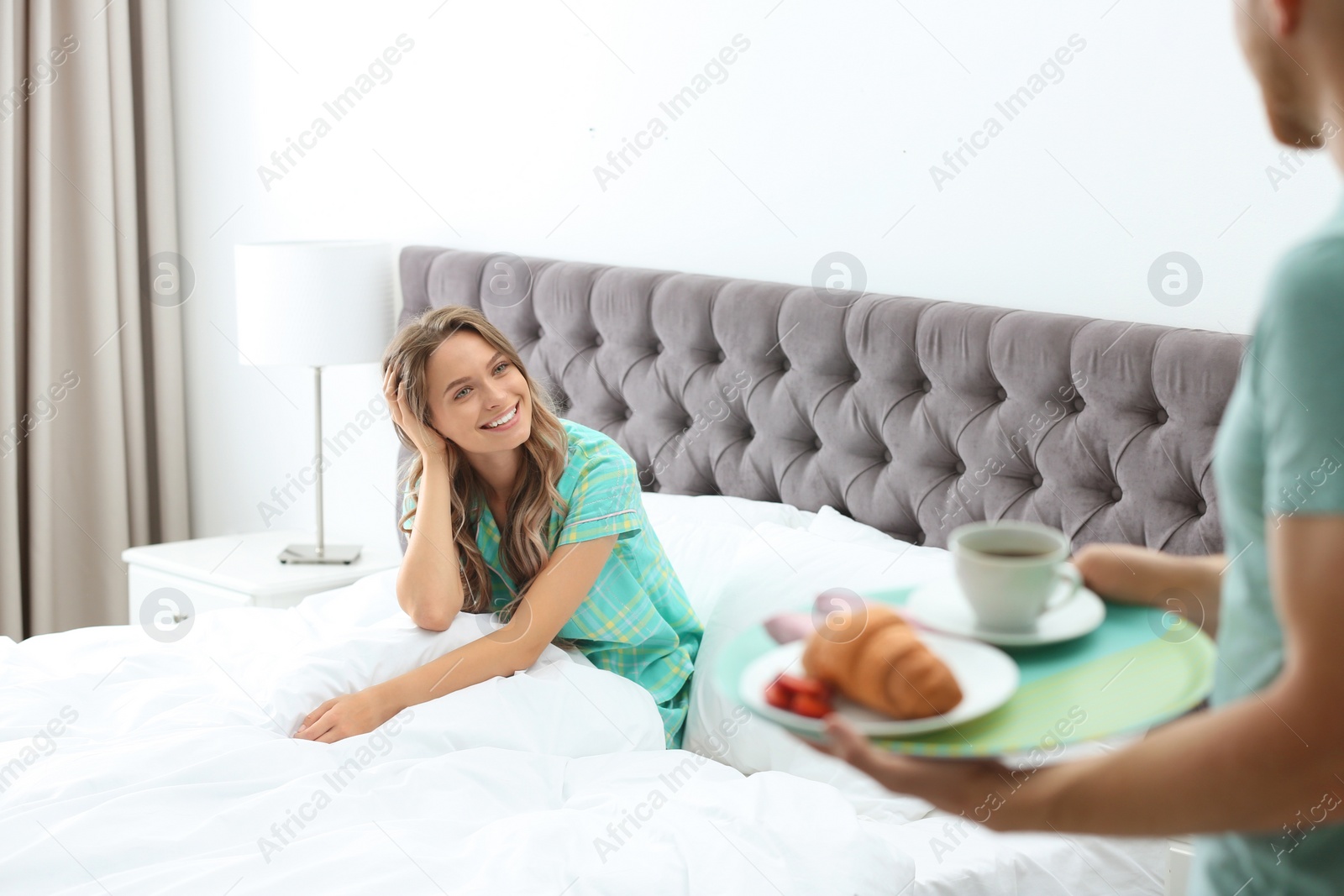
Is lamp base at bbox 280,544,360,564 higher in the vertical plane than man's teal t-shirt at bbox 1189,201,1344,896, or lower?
lower

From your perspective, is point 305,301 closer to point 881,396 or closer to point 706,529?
point 706,529

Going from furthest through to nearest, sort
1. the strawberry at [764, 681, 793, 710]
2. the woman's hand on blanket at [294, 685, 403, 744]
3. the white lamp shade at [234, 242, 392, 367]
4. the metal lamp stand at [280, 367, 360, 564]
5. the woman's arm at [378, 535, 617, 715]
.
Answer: the metal lamp stand at [280, 367, 360, 564] < the white lamp shade at [234, 242, 392, 367] < the woman's arm at [378, 535, 617, 715] < the woman's hand on blanket at [294, 685, 403, 744] < the strawberry at [764, 681, 793, 710]

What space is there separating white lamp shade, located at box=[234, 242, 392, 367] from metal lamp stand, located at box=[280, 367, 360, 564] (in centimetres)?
12

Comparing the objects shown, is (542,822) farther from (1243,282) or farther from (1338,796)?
(1243,282)

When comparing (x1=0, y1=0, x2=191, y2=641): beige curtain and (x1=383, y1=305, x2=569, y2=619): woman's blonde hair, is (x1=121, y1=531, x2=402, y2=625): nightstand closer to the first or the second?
(x1=0, y1=0, x2=191, y2=641): beige curtain

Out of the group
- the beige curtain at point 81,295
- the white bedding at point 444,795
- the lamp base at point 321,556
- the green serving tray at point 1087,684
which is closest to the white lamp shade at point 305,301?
the lamp base at point 321,556

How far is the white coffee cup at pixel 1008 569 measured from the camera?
0.56 metres

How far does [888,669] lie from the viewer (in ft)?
1.79

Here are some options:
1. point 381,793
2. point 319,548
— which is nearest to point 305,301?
point 319,548

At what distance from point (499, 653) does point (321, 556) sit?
125cm

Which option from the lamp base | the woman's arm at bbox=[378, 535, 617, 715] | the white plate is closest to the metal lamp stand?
the lamp base

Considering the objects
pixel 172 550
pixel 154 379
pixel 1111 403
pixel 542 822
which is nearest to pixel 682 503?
pixel 1111 403

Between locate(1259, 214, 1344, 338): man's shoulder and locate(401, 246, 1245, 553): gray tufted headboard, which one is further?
locate(401, 246, 1245, 553): gray tufted headboard

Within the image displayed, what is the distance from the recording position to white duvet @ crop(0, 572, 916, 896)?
1229 mm
